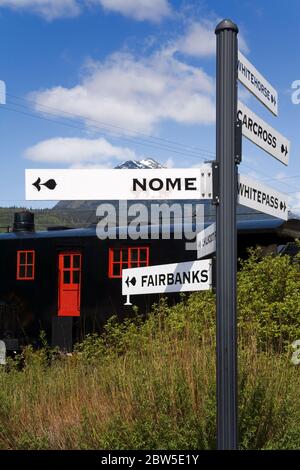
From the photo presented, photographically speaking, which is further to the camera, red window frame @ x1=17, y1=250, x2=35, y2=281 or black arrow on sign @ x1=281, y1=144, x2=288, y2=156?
red window frame @ x1=17, y1=250, x2=35, y2=281

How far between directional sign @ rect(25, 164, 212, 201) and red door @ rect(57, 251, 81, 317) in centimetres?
925

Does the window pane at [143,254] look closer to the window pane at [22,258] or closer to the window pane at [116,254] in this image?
the window pane at [116,254]

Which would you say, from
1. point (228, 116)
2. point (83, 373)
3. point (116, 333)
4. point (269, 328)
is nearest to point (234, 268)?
point (228, 116)

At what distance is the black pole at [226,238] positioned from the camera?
319cm

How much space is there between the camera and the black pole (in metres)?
3.19

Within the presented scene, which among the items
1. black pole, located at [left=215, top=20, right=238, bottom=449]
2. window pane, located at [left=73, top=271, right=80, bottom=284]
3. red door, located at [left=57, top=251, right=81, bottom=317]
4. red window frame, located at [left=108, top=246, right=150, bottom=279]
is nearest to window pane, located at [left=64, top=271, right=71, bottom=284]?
red door, located at [left=57, top=251, right=81, bottom=317]

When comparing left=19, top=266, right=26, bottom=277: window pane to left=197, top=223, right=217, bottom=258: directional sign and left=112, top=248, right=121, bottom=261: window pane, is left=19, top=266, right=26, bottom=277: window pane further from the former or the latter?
left=197, top=223, right=217, bottom=258: directional sign

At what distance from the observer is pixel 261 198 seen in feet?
12.7

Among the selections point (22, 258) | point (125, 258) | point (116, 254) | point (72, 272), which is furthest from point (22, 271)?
point (125, 258)

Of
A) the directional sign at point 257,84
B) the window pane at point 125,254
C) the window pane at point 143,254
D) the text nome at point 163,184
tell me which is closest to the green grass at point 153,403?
the text nome at point 163,184

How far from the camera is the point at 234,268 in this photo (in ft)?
10.8

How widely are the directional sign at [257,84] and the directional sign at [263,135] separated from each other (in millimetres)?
149

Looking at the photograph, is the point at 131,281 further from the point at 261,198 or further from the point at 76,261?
the point at 76,261

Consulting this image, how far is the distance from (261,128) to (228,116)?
2.08ft
